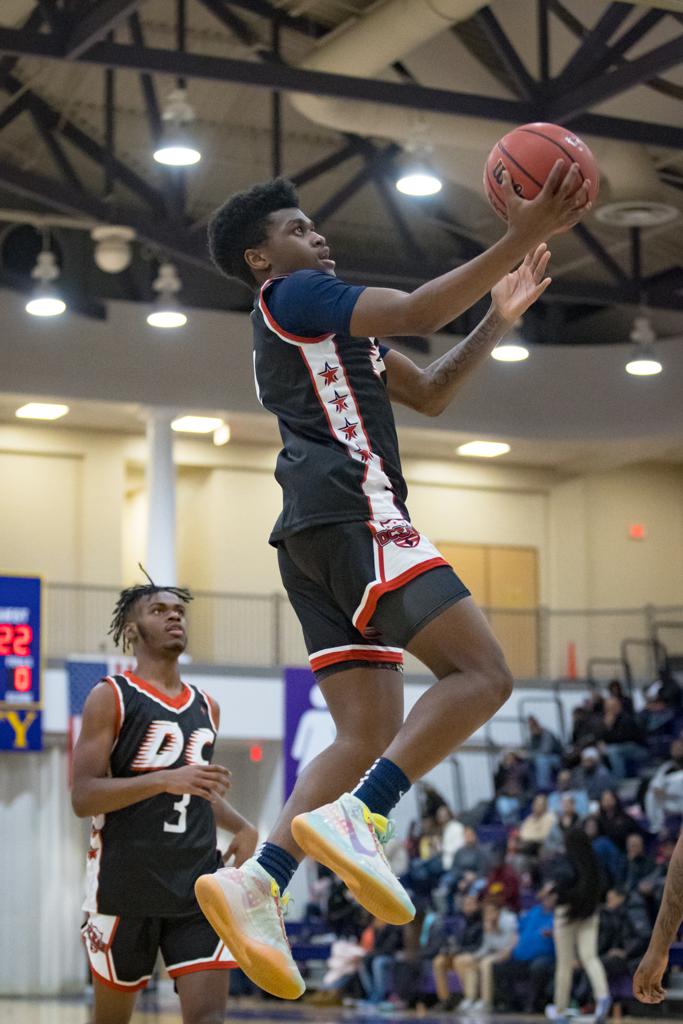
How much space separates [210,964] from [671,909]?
6.48 feet

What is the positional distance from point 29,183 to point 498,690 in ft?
50.2

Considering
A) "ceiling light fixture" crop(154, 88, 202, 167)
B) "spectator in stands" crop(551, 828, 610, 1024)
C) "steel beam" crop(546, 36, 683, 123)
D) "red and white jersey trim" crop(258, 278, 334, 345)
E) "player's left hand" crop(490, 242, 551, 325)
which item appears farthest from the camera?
"spectator in stands" crop(551, 828, 610, 1024)

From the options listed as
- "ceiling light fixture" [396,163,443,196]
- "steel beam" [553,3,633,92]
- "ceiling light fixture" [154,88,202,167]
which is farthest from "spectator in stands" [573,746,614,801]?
"ceiling light fixture" [154,88,202,167]

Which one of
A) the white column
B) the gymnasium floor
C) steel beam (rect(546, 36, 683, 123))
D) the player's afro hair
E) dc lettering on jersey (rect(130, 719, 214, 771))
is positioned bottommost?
the gymnasium floor

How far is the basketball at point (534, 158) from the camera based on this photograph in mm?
4848

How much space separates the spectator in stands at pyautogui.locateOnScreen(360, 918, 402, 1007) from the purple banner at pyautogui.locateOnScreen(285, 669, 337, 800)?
322 centimetres

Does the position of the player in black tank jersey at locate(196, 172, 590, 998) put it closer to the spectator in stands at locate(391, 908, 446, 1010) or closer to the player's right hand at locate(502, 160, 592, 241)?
the player's right hand at locate(502, 160, 592, 241)

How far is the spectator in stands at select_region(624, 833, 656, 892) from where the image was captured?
709 inches

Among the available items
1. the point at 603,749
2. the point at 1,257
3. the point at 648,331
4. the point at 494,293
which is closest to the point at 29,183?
the point at 1,257

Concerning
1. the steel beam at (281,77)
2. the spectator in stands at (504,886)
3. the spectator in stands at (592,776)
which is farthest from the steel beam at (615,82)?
the spectator in stands at (592,776)

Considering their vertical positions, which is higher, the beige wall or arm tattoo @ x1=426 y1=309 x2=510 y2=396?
the beige wall

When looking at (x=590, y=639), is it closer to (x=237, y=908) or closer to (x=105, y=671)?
(x=105, y=671)

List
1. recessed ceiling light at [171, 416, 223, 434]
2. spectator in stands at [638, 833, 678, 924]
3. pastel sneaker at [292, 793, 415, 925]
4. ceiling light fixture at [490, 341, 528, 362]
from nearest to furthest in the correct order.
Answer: pastel sneaker at [292, 793, 415, 925] → spectator in stands at [638, 833, 678, 924] → ceiling light fixture at [490, 341, 528, 362] → recessed ceiling light at [171, 416, 223, 434]

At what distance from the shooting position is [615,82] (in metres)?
15.8
